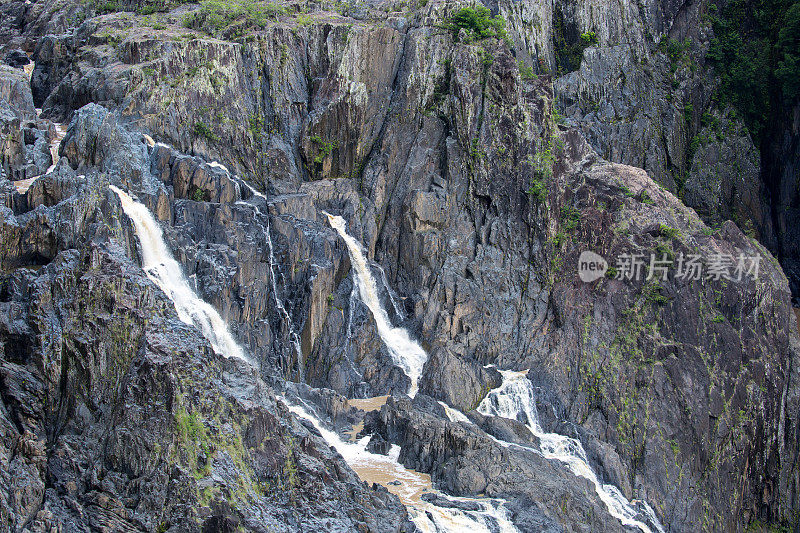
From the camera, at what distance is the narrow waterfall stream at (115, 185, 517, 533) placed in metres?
29.2

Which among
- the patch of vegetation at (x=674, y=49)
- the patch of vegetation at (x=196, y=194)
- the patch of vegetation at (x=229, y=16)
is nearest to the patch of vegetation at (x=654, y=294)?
the patch of vegetation at (x=674, y=49)

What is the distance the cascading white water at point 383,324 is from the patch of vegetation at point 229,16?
14393 mm

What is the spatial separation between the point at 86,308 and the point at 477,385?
20543mm

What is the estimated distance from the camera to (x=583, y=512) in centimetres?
3222

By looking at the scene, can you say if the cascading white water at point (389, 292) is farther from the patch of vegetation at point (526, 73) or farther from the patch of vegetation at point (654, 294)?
the patch of vegetation at point (526, 73)

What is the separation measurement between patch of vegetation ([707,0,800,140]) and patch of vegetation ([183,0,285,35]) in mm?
34791

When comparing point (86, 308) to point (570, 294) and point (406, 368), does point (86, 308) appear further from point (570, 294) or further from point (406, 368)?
point (570, 294)

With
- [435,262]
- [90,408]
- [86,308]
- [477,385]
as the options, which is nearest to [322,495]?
[90,408]

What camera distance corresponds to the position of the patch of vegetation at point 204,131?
147 feet

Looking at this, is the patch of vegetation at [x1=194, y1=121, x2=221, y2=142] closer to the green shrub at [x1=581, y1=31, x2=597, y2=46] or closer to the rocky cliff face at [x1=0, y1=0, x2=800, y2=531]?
the rocky cliff face at [x1=0, y1=0, x2=800, y2=531]

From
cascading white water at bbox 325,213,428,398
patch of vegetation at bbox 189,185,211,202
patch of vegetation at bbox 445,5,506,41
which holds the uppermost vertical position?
patch of vegetation at bbox 445,5,506,41

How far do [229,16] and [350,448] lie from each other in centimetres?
3073

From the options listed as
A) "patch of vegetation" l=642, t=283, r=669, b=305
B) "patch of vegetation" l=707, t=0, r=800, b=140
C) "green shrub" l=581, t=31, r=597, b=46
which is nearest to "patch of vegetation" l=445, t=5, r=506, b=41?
"green shrub" l=581, t=31, r=597, b=46

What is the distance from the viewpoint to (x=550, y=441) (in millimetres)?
39625
